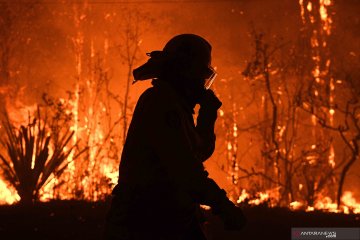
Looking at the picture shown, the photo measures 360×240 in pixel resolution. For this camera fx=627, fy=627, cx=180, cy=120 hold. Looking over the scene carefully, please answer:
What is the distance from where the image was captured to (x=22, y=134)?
431 inches

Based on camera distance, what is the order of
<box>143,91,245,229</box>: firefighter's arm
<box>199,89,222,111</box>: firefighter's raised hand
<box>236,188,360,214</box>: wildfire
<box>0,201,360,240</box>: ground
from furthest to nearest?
<box>236,188,360,214</box>: wildfire < <box>0,201,360,240</box>: ground < <box>199,89,222,111</box>: firefighter's raised hand < <box>143,91,245,229</box>: firefighter's arm

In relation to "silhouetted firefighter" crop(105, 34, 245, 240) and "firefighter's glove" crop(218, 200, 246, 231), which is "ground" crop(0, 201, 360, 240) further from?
"firefighter's glove" crop(218, 200, 246, 231)

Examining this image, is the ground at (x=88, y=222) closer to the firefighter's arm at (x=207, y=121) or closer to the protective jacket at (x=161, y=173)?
the firefighter's arm at (x=207, y=121)

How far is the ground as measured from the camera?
6.03 m

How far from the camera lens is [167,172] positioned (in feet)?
→ 7.33

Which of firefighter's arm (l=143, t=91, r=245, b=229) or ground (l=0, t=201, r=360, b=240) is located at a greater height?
ground (l=0, t=201, r=360, b=240)

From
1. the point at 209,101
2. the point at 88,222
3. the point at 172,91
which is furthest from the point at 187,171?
the point at 88,222

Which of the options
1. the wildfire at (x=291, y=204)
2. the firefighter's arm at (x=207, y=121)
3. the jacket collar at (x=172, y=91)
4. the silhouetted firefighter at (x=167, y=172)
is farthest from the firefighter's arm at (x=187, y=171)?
the wildfire at (x=291, y=204)

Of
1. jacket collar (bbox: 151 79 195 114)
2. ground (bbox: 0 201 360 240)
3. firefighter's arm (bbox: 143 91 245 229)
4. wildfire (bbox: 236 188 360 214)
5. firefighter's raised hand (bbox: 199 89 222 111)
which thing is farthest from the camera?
wildfire (bbox: 236 188 360 214)

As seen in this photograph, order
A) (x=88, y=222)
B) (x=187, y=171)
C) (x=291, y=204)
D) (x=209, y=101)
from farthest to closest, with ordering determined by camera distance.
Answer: (x=291, y=204)
(x=88, y=222)
(x=209, y=101)
(x=187, y=171)

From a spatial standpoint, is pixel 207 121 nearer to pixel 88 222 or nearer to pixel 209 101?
pixel 209 101

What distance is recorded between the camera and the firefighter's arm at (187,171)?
2.21 m

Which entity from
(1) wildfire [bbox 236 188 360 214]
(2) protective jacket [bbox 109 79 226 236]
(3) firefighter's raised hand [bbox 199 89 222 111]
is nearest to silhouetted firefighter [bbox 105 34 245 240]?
(2) protective jacket [bbox 109 79 226 236]

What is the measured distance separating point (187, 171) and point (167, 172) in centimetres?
8
